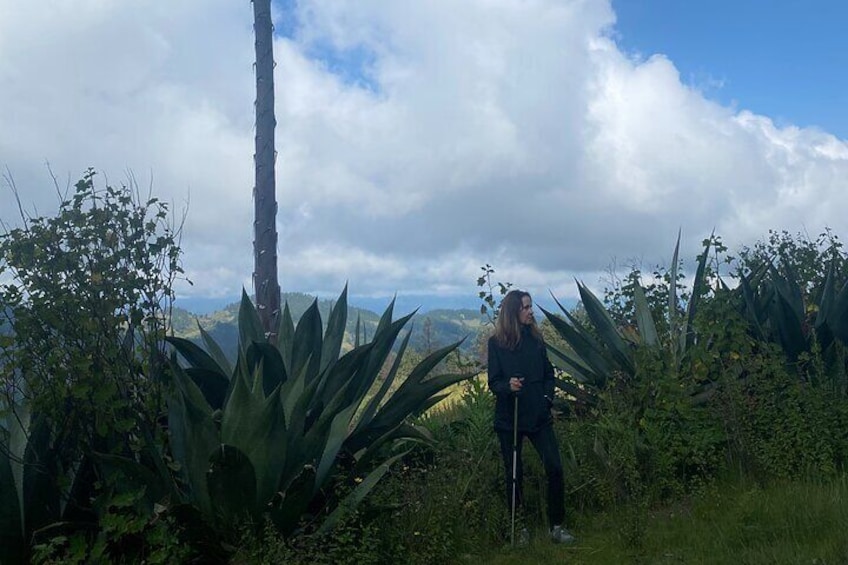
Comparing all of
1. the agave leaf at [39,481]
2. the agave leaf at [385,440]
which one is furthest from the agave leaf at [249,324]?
the agave leaf at [39,481]

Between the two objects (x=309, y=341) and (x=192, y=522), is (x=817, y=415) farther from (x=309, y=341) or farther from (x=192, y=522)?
(x=192, y=522)

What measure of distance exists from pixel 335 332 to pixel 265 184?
5.64 ft

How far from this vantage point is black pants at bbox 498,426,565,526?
6.40 m

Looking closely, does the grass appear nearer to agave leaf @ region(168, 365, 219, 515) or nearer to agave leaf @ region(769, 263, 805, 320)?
agave leaf @ region(168, 365, 219, 515)

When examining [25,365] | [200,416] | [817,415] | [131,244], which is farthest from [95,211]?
[817,415]

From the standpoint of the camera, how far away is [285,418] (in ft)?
18.8

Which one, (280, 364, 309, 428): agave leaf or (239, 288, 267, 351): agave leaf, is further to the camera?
(239, 288, 267, 351): agave leaf

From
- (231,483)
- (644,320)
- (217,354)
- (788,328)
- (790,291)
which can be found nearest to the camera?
(231,483)

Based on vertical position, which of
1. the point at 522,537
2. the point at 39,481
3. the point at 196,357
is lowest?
the point at 522,537

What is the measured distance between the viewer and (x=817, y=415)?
7.11m

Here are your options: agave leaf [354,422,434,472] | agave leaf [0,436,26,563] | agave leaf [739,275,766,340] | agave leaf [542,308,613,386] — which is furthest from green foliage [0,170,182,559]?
agave leaf [739,275,766,340]

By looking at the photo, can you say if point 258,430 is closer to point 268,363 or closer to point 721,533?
point 268,363

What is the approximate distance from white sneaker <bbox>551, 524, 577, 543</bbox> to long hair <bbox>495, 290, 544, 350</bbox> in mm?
1349

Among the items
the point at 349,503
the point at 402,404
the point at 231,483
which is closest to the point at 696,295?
the point at 402,404
